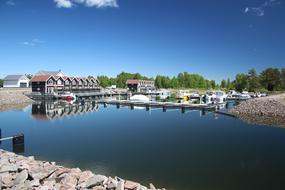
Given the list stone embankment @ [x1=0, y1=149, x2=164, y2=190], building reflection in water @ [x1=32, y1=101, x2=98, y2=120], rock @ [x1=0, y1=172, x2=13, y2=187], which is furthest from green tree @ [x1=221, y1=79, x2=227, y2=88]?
rock @ [x1=0, y1=172, x2=13, y2=187]

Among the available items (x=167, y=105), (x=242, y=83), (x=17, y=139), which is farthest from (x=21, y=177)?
(x=242, y=83)

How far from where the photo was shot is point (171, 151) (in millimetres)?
21375

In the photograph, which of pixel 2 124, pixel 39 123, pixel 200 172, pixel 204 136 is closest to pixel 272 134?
pixel 204 136

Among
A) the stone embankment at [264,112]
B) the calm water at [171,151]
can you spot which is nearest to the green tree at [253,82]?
the stone embankment at [264,112]

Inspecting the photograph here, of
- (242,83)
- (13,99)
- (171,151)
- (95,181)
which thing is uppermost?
(242,83)

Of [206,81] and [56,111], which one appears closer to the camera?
[56,111]

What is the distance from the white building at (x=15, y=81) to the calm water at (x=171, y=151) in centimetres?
7656

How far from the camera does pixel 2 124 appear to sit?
34.3 m

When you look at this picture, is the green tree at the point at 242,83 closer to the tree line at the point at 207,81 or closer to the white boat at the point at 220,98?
the tree line at the point at 207,81

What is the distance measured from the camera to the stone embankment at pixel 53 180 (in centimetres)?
1127

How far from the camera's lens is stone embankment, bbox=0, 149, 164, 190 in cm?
1127

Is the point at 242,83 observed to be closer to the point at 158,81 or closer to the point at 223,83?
the point at 223,83

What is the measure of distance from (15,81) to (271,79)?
93406 mm

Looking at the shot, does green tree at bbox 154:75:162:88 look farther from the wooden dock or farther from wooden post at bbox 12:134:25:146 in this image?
wooden post at bbox 12:134:25:146
